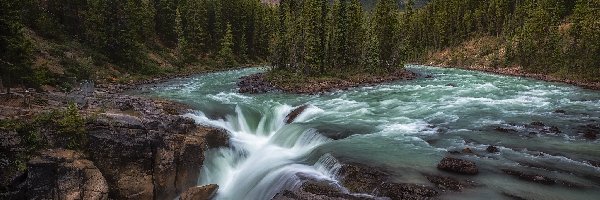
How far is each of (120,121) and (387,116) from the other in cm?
2012

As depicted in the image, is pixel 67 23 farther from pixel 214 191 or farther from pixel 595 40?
pixel 595 40

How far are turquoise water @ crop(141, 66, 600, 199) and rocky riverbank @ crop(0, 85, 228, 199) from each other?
8.15 feet

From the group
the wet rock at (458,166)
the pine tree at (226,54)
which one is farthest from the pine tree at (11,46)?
the pine tree at (226,54)

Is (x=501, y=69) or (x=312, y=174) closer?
(x=312, y=174)

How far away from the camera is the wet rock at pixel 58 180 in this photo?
58.5 ft

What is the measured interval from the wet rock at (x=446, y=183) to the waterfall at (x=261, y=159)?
4.51 m

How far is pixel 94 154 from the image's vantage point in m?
19.7

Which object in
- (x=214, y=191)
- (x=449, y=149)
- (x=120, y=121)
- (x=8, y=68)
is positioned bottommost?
(x=214, y=191)

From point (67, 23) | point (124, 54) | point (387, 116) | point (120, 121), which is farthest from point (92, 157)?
point (67, 23)

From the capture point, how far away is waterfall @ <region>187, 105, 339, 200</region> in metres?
21.3

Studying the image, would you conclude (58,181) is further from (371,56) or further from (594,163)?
(371,56)

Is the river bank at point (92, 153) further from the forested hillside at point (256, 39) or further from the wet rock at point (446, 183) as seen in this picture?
the wet rock at point (446, 183)

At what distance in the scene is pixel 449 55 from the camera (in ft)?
362

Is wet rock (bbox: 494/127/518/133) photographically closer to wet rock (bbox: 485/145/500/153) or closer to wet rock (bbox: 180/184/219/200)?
wet rock (bbox: 485/145/500/153)
